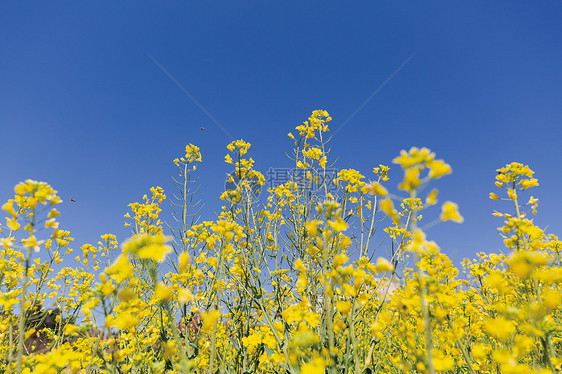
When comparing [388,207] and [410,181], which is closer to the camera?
[410,181]

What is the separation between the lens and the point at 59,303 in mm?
4379

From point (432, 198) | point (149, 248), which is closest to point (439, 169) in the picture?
point (432, 198)

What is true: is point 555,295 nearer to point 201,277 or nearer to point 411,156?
point 411,156

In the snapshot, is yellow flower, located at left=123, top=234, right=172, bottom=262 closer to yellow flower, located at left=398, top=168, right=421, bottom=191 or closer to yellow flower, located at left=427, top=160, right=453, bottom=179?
yellow flower, located at left=398, top=168, right=421, bottom=191

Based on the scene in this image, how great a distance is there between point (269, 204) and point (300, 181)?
805 millimetres

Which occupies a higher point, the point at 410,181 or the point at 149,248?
the point at 410,181

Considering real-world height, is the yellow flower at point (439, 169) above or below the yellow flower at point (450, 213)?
above

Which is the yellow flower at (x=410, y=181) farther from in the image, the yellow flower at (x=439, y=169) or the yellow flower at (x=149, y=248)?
the yellow flower at (x=149, y=248)

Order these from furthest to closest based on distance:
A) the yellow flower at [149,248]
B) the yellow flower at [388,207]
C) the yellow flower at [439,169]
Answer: the yellow flower at [388,207] → the yellow flower at [439,169] → the yellow flower at [149,248]

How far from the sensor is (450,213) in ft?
3.24

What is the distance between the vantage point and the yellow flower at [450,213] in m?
0.98

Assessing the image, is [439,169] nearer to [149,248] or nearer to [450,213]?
[450,213]

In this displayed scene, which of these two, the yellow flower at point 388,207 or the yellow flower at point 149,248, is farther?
the yellow flower at point 388,207

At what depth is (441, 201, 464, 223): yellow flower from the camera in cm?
98
